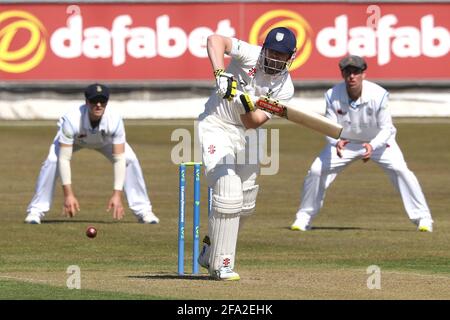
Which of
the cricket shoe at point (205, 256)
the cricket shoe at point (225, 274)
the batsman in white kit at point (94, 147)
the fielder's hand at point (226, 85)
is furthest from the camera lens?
the batsman in white kit at point (94, 147)

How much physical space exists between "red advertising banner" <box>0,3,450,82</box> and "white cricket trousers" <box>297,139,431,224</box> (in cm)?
1458

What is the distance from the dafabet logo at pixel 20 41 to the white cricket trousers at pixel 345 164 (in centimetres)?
1510

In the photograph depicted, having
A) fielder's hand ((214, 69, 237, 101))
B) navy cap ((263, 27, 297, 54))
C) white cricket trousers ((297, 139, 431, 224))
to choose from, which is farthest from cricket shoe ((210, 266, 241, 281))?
white cricket trousers ((297, 139, 431, 224))

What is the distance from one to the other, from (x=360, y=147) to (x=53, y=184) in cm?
372

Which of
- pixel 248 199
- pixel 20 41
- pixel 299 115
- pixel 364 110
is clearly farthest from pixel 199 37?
pixel 299 115

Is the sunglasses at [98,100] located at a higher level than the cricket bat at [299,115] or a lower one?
higher

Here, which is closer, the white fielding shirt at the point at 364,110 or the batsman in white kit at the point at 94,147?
the batsman in white kit at the point at 94,147

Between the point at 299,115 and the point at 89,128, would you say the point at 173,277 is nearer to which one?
the point at 299,115

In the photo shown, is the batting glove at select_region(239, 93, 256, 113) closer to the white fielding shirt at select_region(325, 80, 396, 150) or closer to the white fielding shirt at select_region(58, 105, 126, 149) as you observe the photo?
the white fielding shirt at select_region(325, 80, 396, 150)

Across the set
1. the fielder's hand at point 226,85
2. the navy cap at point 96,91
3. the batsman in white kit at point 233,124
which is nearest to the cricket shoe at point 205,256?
the batsman in white kit at point 233,124

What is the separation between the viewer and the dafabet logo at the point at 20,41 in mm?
31359

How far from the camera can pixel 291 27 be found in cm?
3238

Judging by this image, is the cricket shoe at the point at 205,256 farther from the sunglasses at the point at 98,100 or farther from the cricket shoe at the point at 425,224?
the cricket shoe at the point at 425,224
